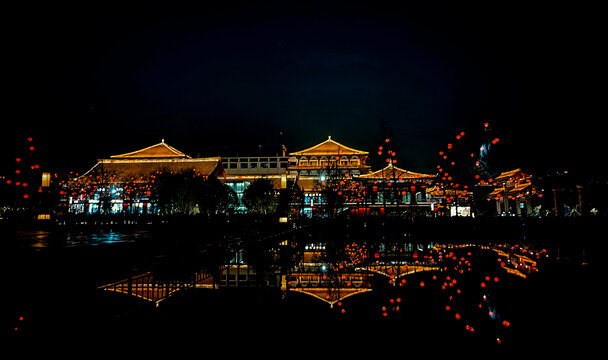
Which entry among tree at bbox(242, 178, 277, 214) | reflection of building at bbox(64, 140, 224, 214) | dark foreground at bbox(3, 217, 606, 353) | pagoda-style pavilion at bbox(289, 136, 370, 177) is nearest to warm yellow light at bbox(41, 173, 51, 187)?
reflection of building at bbox(64, 140, 224, 214)

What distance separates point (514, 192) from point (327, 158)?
24.0 metres

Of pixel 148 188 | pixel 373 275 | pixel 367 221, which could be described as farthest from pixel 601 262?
pixel 148 188

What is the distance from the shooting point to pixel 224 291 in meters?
6.14

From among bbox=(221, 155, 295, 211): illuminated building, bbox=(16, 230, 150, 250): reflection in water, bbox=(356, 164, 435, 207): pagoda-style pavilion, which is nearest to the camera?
bbox=(16, 230, 150, 250): reflection in water

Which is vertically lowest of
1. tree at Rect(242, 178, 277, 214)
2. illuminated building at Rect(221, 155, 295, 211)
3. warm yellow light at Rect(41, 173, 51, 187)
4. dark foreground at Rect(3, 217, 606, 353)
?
dark foreground at Rect(3, 217, 606, 353)

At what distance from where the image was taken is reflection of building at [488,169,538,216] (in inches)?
1423

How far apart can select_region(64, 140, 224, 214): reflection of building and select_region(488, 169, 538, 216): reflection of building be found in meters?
31.4

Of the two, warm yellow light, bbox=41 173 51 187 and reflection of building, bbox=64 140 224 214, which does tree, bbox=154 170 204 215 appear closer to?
reflection of building, bbox=64 140 224 214

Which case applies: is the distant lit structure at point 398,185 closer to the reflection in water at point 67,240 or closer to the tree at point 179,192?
the tree at point 179,192

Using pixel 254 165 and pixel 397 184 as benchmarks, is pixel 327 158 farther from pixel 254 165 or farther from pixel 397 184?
pixel 254 165

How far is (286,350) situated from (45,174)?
118ft

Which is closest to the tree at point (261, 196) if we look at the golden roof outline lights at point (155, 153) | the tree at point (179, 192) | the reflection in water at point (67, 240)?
the tree at point (179, 192)

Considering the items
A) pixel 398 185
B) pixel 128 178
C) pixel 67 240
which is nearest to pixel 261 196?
pixel 128 178

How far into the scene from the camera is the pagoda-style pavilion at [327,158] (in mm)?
52812
